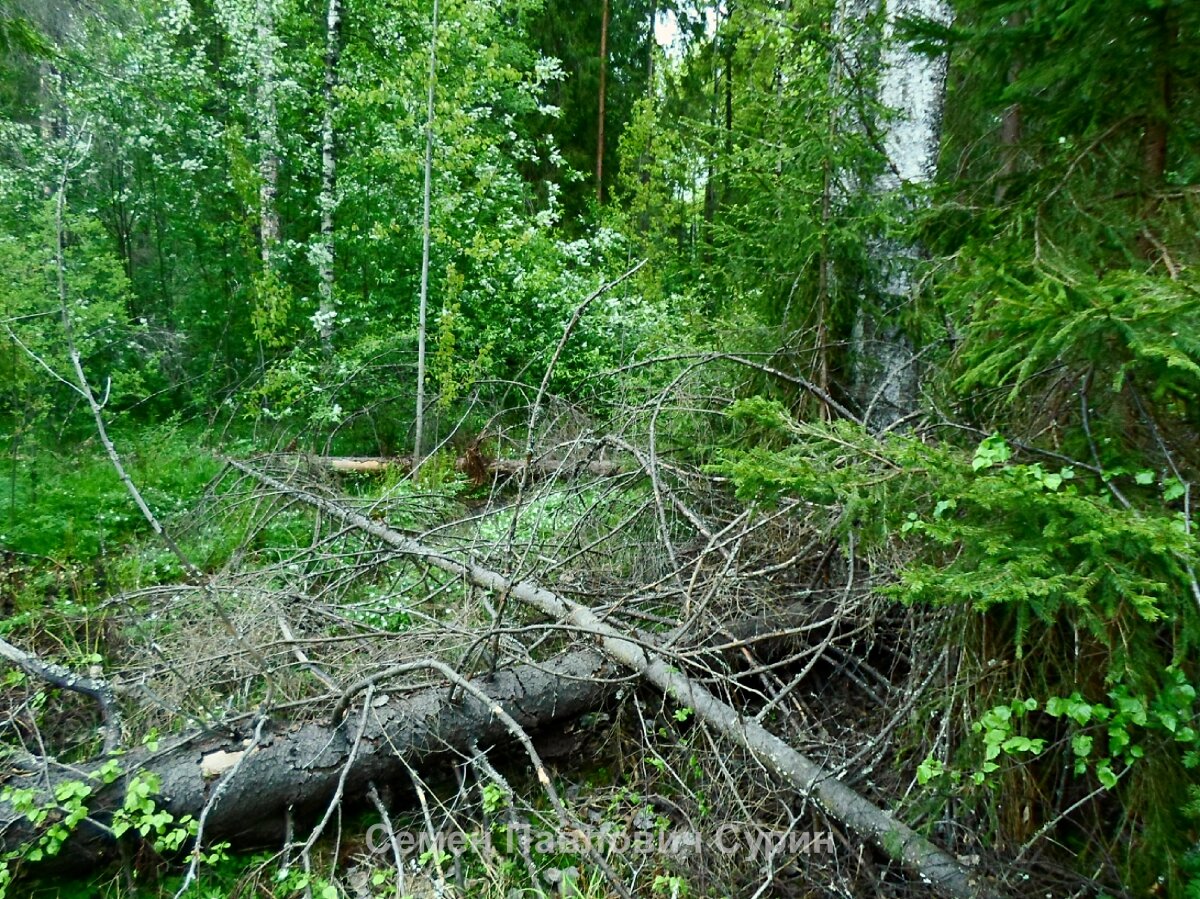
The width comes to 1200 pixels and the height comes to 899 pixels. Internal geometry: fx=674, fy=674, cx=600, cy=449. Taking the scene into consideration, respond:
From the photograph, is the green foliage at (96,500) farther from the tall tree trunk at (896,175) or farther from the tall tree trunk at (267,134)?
the tall tree trunk at (896,175)

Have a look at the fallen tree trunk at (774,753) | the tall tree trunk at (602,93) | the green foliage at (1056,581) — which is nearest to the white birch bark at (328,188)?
the fallen tree trunk at (774,753)

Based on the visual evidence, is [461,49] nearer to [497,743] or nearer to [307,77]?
[307,77]

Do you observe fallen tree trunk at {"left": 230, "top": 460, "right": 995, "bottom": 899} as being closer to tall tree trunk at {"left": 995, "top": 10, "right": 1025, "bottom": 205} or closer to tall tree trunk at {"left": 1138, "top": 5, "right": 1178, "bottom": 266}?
tall tree trunk at {"left": 1138, "top": 5, "right": 1178, "bottom": 266}

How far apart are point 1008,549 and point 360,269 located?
9.08 m

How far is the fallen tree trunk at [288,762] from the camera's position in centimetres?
254

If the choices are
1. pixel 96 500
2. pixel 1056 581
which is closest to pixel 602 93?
pixel 96 500

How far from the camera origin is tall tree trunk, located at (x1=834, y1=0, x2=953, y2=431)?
3523 mm

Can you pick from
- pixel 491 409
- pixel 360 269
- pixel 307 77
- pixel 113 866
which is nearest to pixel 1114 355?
pixel 113 866

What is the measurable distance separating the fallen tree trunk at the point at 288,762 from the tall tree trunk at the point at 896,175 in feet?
7.33

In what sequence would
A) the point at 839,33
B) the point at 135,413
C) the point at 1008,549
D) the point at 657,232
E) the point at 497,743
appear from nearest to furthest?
the point at 1008,549 < the point at 497,743 < the point at 839,33 < the point at 135,413 < the point at 657,232

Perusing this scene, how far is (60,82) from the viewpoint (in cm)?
806

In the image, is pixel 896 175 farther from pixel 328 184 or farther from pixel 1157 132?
pixel 328 184

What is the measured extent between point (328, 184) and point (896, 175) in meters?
7.13

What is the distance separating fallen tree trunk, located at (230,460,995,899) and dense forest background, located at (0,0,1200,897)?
→ 0.32 feet
